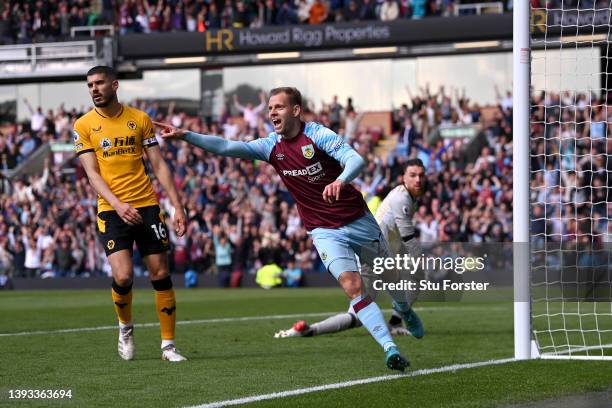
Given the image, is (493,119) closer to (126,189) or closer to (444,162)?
(444,162)

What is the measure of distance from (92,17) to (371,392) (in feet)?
100.0

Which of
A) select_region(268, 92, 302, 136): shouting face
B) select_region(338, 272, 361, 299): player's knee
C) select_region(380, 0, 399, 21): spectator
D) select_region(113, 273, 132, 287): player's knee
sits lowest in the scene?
select_region(113, 273, 132, 287): player's knee

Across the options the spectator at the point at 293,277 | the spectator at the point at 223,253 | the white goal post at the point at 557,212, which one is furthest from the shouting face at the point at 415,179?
the spectator at the point at 223,253

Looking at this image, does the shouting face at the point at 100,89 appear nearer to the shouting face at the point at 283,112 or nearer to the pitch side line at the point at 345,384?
the shouting face at the point at 283,112

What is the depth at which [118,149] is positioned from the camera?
9539 mm

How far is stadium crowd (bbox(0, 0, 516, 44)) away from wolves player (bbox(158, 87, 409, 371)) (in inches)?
937

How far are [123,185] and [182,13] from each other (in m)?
26.8

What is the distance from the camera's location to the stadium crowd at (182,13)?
32.6 meters

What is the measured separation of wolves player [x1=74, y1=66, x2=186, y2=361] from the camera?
9.48 meters

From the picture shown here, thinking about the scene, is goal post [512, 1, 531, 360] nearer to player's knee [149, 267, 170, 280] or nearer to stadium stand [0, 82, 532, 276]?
player's knee [149, 267, 170, 280]

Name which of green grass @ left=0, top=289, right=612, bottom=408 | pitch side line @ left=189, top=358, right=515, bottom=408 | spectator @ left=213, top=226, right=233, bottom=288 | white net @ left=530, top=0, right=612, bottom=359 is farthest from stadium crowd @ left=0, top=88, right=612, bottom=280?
pitch side line @ left=189, top=358, right=515, bottom=408

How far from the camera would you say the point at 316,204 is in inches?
349

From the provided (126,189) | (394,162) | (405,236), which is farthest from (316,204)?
(394,162)

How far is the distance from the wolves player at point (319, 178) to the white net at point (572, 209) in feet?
5.71
